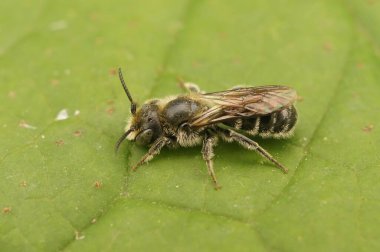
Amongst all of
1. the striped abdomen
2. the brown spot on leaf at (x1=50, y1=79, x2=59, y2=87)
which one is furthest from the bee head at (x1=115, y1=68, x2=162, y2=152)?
the brown spot on leaf at (x1=50, y1=79, x2=59, y2=87)

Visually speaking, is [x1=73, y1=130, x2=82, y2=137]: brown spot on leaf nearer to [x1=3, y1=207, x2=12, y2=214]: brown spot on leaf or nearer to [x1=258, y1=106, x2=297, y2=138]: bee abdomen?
[x1=3, y1=207, x2=12, y2=214]: brown spot on leaf

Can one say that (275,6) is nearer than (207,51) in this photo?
No

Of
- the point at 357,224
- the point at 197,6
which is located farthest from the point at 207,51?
the point at 357,224

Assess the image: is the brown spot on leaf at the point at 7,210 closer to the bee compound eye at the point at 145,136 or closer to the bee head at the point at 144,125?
the bee head at the point at 144,125

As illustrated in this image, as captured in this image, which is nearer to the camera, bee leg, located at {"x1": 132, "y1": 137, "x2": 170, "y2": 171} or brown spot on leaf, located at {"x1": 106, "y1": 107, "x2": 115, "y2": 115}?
bee leg, located at {"x1": 132, "y1": 137, "x2": 170, "y2": 171}

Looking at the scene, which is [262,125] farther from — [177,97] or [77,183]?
[77,183]

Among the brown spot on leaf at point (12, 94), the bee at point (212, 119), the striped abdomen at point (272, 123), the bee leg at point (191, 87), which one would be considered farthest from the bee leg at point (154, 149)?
the brown spot on leaf at point (12, 94)
